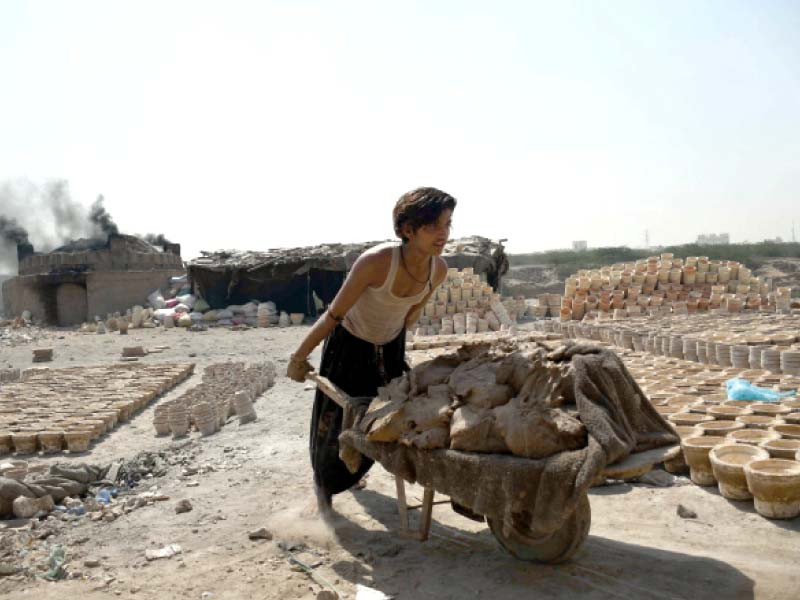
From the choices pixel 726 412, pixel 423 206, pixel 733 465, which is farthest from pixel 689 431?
pixel 423 206

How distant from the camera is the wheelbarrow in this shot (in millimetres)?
2338

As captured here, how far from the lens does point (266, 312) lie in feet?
64.0

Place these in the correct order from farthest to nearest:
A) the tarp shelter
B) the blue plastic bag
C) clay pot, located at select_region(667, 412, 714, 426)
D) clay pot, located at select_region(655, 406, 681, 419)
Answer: the tarp shelter → the blue plastic bag → clay pot, located at select_region(655, 406, 681, 419) → clay pot, located at select_region(667, 412, 714, 426)

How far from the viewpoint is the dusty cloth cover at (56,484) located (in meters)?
4.19

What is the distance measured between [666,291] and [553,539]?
40.3ft

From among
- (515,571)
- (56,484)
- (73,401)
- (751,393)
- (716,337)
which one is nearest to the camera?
(515,571)

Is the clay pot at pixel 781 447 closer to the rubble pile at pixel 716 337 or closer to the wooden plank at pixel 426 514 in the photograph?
the wooden plank at pixel 426 514

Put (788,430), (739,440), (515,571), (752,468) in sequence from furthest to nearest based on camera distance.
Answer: (788,430), (739,440), (752,468), (515,571)

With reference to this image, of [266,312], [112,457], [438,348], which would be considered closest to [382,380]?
[112,457]

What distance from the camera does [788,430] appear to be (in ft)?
13.4

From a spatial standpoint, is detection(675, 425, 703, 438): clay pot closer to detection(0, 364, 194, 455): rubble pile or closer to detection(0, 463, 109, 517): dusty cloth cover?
detection(0, 463, 109, 517): dusty cloth cover

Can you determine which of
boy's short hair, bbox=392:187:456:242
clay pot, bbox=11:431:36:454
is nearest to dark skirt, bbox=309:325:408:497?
boy's short hair, bbox=392:187:456:242

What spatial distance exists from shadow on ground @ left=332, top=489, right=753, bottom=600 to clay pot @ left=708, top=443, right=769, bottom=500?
0.74 metres

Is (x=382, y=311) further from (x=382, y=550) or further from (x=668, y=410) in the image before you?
(x=668, y=410)
